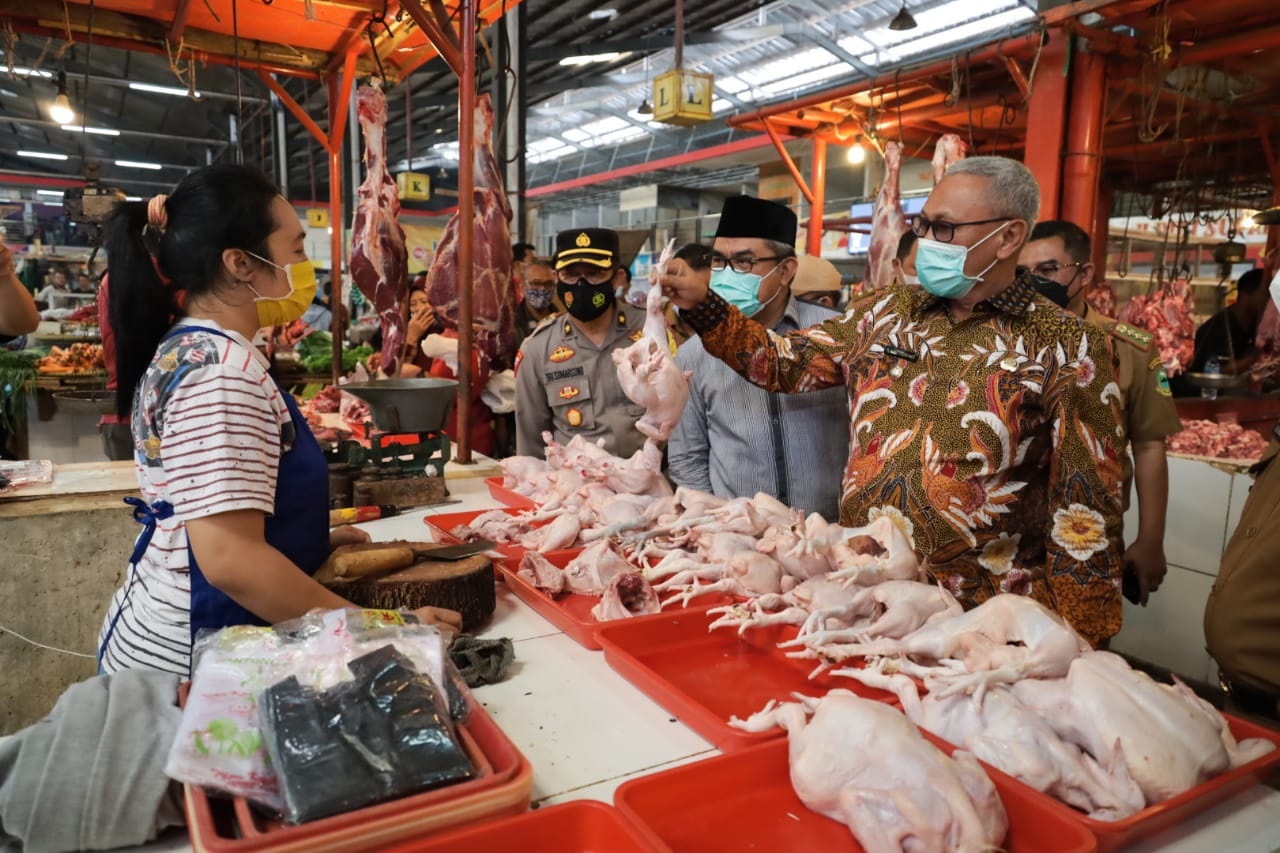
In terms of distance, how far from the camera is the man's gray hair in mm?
2209

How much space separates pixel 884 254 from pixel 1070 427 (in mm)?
4399

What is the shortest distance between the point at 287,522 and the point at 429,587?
1.13 ft

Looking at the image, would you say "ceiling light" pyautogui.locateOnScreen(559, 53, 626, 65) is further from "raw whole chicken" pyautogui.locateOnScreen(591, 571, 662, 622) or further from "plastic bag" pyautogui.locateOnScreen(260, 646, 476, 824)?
"plastic bag" pyautogui.locateOnScreen(260, 646, 476, 824)

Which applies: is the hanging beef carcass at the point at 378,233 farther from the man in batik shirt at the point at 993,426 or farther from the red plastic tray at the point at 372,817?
the red plastic tray at the point at 372,817

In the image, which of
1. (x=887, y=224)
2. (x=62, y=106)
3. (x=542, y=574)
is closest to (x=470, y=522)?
(x=542, y=574)

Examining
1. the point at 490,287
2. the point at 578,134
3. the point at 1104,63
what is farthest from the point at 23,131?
the point at 1104,63

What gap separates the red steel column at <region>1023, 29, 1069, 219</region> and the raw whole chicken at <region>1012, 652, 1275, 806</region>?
15.2 ft

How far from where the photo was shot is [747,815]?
1264mm

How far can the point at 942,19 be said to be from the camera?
34.6ft

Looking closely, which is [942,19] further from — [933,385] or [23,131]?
[23,131]

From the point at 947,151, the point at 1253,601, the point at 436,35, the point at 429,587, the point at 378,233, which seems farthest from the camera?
the point at 947,151

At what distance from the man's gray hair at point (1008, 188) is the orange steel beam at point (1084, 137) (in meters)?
3.35

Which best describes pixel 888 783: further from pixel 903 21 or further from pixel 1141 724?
pixel 903 21

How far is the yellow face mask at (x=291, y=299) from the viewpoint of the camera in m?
1.88
